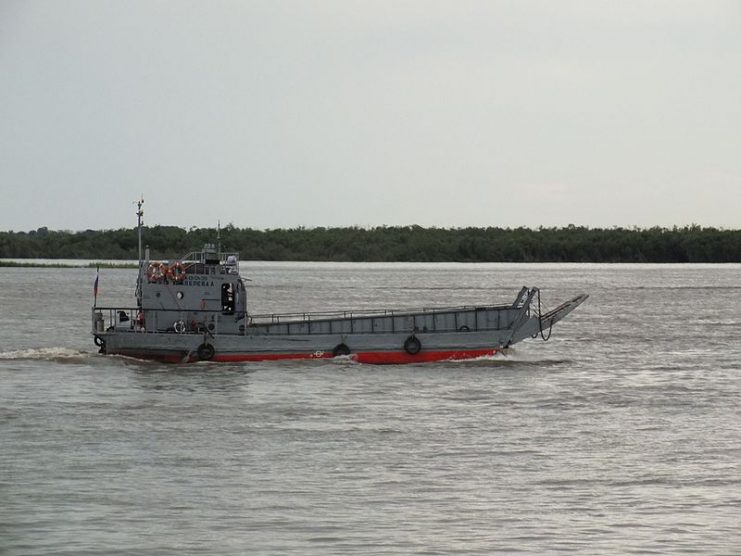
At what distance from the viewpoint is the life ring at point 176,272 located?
48250mm

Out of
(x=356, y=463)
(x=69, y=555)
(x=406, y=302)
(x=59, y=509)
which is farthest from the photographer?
(x=406, y=302)

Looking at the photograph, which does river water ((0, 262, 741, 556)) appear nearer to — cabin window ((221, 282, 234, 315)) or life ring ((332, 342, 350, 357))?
life ring ((332, 342, 350, 357))

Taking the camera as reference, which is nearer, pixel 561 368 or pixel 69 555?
pixel 69 555

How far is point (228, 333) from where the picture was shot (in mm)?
48531

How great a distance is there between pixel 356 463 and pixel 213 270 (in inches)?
894

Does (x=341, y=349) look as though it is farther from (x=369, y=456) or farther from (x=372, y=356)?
(x=369, y=456)

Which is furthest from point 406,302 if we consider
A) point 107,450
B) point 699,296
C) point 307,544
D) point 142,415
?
point 307,544

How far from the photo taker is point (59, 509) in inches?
878

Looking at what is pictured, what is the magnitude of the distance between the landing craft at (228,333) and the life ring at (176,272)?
1 centimetres

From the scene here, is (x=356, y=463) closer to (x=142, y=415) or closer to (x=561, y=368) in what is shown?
(x=142, y=415)

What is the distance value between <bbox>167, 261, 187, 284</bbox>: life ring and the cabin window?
1569 millimetres

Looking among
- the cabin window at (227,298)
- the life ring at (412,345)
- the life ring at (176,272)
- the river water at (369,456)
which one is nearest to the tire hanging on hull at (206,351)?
the river water at (369,456)

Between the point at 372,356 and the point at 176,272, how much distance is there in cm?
800

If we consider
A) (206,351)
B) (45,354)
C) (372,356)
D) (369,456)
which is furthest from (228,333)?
(369,456)
